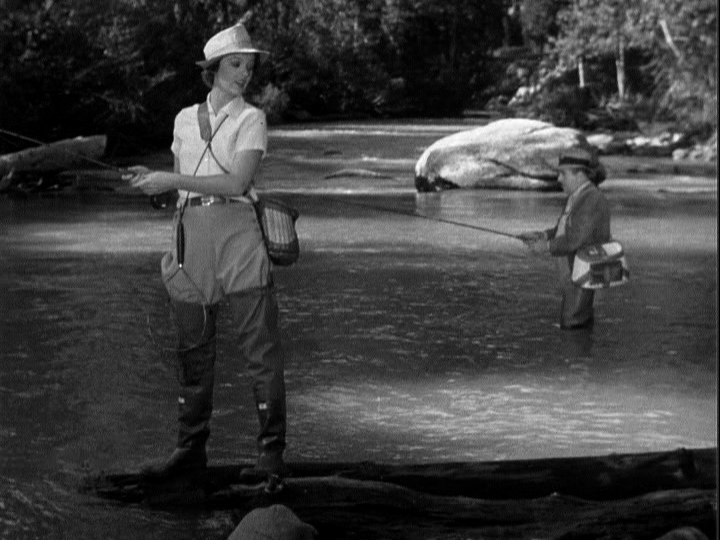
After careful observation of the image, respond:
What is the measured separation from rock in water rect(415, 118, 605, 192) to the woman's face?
54.7 ft

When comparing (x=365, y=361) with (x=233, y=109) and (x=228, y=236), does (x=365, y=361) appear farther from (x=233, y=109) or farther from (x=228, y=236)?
(x=233, y=109)

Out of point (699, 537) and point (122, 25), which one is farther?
point (122, 25)

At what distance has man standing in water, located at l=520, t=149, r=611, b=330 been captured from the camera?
31.6 ft

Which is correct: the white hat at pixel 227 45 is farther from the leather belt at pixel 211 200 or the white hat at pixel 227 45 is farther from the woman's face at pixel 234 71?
the leather belt at pixel 211 200

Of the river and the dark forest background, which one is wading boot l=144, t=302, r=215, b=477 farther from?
the dark forest background

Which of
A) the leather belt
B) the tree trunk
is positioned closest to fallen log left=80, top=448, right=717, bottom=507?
the leather belt

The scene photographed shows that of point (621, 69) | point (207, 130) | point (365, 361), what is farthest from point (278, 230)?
point (621, 69)

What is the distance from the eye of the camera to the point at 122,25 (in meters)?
31.2

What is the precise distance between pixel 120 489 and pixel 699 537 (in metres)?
2.44

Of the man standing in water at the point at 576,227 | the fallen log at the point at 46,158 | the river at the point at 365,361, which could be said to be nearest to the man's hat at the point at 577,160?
the man standing in water at the point at 576,227

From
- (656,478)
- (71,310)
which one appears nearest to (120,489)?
(656,478)

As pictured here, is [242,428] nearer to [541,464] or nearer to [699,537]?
[541,464]

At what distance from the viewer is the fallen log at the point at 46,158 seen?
22.4m

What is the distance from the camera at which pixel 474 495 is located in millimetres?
5734
